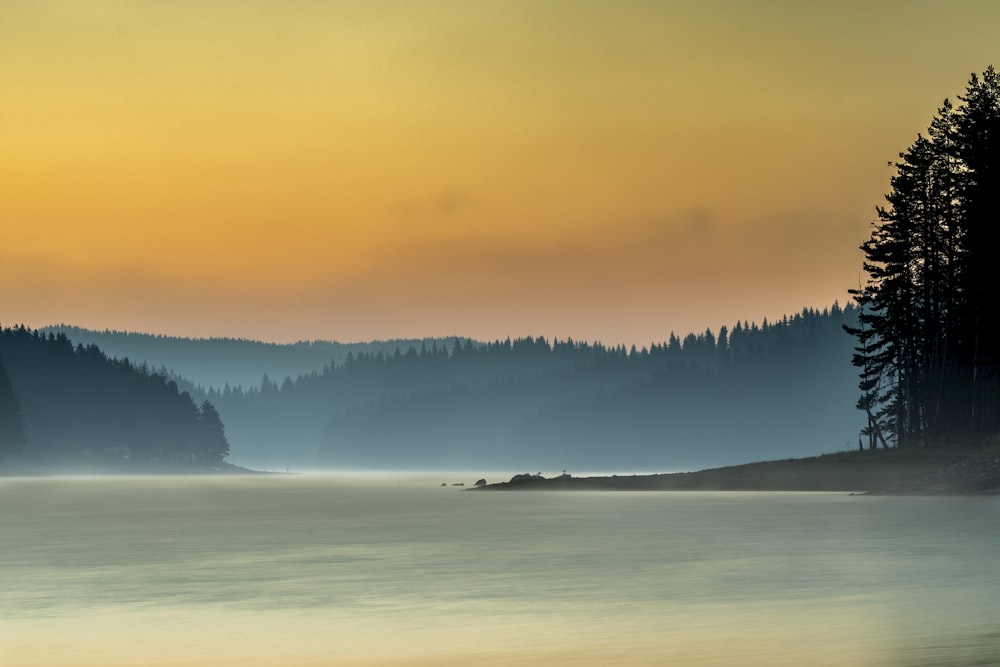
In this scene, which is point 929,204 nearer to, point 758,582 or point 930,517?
point 930,517

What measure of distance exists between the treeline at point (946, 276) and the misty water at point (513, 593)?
3094cm

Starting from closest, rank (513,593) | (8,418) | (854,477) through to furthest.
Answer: (513,593), (854,477), (8,418)

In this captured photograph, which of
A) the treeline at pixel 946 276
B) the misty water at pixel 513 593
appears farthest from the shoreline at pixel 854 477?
the misty water at pixel 513 593

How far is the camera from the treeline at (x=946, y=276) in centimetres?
8162

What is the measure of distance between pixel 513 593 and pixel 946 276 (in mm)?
76386

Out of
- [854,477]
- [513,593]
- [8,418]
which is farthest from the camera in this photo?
[8,418]

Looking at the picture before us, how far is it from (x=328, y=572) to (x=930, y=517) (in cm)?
2866

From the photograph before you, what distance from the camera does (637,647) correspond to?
20.6 metres

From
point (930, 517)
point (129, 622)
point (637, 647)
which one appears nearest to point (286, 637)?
point (129, 622)

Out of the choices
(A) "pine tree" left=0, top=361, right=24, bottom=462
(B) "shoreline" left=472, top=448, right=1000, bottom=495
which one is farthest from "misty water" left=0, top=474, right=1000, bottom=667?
(A) "pine tree" left=0, top=361, right=24, bottom=462

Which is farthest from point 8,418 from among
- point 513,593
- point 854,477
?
point 513,593

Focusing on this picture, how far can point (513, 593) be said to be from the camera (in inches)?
1110

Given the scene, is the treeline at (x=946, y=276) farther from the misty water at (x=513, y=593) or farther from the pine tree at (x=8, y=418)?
the pine tree at (x=8, y=418)

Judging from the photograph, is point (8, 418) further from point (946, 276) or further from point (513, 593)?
point (513, 593)
